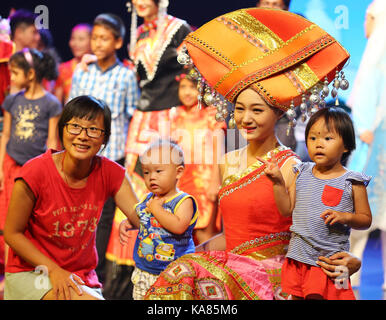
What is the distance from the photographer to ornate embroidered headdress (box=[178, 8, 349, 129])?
91.2 inches

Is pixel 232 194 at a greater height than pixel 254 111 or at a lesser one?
lesser

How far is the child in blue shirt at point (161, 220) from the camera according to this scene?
2.54 metres

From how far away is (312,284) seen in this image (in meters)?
2.16

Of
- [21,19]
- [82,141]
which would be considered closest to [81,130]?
[82,141]

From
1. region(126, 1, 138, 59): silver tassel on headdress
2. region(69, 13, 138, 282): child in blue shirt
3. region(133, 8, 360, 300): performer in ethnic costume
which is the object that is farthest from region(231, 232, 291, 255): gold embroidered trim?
region(126, 1, 138, 59): silver tassel on headdress

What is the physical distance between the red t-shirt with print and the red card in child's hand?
3.27 feet

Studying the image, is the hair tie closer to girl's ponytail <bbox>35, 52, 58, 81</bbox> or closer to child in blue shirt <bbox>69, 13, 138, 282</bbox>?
girl's ponytail <bbox>35, 52, 58, 81</bbox>

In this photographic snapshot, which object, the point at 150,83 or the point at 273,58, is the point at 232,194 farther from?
the point at 150,83

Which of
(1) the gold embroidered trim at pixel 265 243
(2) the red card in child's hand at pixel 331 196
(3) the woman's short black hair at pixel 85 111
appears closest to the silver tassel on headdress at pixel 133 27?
(3) the woman's short black hair at pixel 85 111

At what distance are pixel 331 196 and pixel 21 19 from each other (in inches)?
123

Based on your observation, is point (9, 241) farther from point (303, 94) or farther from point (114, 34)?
point (114, 34)

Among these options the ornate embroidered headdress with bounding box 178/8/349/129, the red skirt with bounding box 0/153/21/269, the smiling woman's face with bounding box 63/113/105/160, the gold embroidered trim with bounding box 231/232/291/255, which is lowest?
the red skirt with bounding box 0/153/21/269
